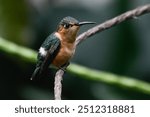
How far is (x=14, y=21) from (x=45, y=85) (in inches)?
18.6

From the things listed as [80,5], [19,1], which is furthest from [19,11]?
[80,5]

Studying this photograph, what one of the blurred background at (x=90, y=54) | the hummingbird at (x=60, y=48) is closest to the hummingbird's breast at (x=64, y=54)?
the hummingbird at (x=60, y=48)

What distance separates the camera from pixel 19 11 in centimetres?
199

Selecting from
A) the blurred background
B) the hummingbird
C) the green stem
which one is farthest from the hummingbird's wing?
the blurred background

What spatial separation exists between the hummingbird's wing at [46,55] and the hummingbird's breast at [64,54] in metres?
0.01

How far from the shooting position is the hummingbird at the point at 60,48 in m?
1.01

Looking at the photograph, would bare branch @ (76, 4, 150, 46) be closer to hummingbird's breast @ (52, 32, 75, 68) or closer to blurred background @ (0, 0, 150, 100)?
hummingbird's breast @ (52, 32, 75, 68)

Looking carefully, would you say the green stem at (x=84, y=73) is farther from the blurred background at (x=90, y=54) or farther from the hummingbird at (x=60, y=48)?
the blurred background at (x=90, y=54)

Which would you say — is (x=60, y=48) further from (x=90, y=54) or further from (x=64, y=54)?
(x=90, y=54)

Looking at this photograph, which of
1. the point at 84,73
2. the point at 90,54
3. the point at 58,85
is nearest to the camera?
the point at 58,85

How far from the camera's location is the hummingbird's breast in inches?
40.6

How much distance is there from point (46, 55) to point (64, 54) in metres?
0.04

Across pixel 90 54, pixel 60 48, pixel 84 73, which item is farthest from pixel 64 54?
pixel 90 54

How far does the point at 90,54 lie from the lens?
241 centimetres
